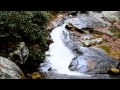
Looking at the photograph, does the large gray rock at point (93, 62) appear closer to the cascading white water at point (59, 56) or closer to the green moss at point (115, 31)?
the cascading white water at point (59, 56)

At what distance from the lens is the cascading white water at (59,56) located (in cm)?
1002

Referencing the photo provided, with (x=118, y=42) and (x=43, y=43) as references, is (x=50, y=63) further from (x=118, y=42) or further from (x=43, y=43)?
(x=118, y=42)

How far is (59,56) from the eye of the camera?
11.5m

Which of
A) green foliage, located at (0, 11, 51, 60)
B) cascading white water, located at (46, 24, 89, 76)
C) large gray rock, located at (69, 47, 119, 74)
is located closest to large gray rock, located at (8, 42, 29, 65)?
green foliage, located at (0, 11, 51, 60)

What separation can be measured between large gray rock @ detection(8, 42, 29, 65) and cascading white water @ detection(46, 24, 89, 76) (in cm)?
156

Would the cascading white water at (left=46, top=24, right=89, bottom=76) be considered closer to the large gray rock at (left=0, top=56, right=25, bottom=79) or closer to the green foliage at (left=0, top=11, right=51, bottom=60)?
the green foliage at (left=0, top=11, right=51, bottom=60)

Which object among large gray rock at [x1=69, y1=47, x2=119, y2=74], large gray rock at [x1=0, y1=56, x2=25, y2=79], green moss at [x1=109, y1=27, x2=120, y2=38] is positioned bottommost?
large gray rock at [x1=0, y1=56, x2=25, y2=79]

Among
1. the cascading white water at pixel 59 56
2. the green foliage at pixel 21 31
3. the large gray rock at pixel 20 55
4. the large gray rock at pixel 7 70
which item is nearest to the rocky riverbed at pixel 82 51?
the cascading white water at pixel 59 56

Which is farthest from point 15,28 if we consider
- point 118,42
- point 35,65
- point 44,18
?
point 118,42

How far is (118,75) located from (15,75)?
4240mm

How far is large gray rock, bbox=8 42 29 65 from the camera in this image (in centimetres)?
870

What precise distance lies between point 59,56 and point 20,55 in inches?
117

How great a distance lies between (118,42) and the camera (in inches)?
527

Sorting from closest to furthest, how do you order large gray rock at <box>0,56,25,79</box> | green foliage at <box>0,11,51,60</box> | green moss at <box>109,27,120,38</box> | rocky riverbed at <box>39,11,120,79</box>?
1. large gray rock at <box>0,56,25,79</box>
2. green foliage at <box>0,11,51,60</box>
3. rocky riverbed at <box>39,11,120,79</box>
4. green moss at <box>109,27,120,38</box>
